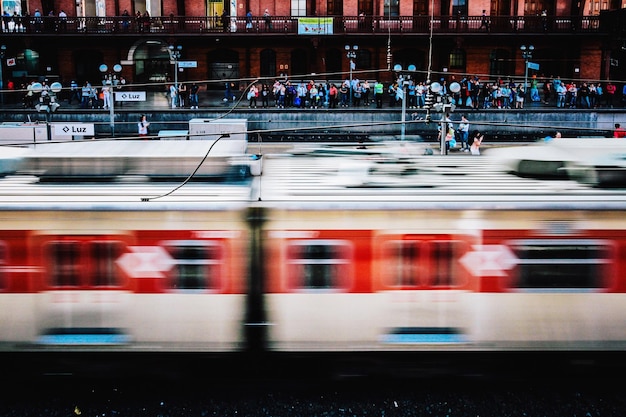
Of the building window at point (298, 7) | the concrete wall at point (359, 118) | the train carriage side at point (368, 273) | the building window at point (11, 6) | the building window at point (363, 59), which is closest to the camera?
the train carriage side at point (368, 273)

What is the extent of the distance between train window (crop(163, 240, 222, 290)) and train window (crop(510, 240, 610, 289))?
11.5 ft

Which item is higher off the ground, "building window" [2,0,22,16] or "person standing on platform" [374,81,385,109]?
"building window" [2,0,22,16]

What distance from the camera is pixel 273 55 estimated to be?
42188 millimetres

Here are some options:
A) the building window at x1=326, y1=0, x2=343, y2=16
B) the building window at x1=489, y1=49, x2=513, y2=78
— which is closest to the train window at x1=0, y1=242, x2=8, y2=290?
the building window at x1=326, y1=0, x2=343, y2=16

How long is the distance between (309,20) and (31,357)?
32293 mm

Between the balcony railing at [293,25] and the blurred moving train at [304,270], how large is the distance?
3159 cm

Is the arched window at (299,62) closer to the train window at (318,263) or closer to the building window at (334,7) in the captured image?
the building window at (334,7)

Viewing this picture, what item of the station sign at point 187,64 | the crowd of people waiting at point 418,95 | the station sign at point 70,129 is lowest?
the station sign at point 70,129

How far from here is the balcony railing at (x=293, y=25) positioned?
38781 mm

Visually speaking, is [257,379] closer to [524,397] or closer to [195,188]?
[195,188]

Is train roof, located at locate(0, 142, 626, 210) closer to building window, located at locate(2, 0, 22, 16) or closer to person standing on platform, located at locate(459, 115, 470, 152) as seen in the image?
person standing on platform, located at locate(459, 115, 470, 152)

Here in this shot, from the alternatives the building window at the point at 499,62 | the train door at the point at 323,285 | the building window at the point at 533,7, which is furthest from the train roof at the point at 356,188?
the building window at the point at 533,7

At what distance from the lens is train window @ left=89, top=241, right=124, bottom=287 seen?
8.64 meters

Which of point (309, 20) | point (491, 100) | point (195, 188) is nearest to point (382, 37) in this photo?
point (309, 20)
